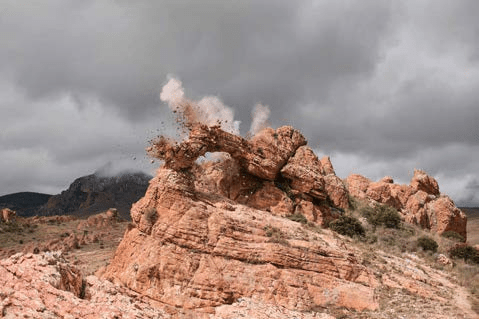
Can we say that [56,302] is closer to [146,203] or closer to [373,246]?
[146,203]

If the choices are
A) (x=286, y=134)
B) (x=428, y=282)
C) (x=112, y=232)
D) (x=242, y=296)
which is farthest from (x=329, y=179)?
(x=112, y=232)

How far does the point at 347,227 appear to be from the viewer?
26.2 metres

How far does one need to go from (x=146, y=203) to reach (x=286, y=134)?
1481cm

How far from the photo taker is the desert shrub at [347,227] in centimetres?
2599

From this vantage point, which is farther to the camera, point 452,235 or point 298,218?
point 452,235

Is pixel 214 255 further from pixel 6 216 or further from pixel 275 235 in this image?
pixel 6 216

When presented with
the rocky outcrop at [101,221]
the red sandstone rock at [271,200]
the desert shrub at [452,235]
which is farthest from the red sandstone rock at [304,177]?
the rocky outcrop at [101,221]

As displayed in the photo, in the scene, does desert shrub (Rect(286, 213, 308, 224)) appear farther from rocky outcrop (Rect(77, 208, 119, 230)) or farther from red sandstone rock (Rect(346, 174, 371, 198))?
rocky outcrop (Rect(77, 208, 119, 230))

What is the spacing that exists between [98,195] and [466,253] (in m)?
104

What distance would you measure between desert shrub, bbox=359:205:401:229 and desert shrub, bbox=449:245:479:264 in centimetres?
508

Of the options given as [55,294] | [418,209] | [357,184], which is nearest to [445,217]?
[418,209]

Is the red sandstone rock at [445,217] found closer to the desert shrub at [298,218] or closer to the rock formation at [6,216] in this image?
the desert shrub at [298,218]

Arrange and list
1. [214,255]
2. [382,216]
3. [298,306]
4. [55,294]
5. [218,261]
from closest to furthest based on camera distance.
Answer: [55,294] < [298,306] < [218,261] < [214,255] < [382,216]

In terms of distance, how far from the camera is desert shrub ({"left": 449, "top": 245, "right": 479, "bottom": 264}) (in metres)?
26.2
